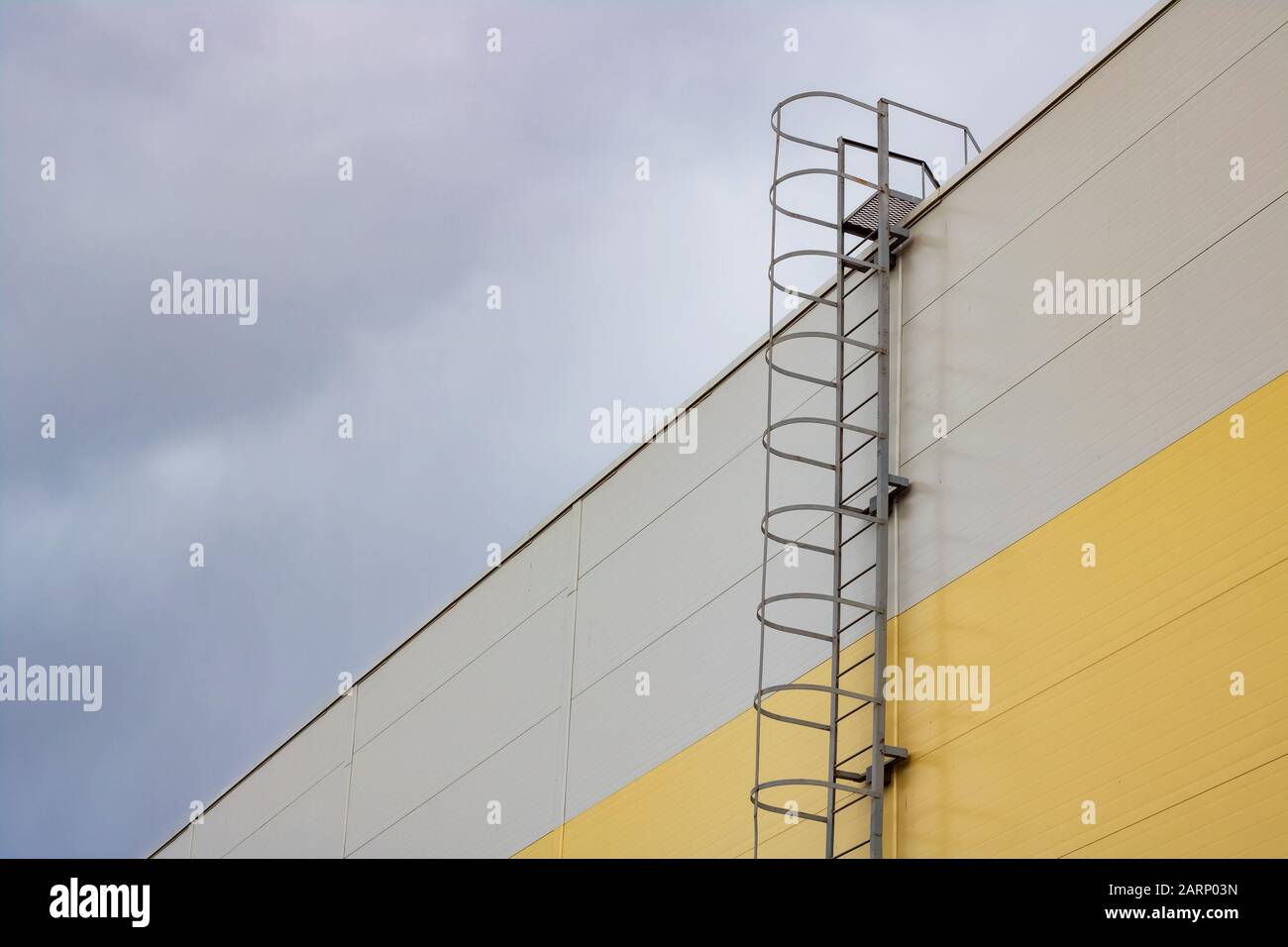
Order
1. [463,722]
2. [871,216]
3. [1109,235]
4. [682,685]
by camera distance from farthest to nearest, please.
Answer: [463,722] < [682,685] < [871,216] < [1109,235]

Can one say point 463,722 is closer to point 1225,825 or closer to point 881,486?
point 881,486

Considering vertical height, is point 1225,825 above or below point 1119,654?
below

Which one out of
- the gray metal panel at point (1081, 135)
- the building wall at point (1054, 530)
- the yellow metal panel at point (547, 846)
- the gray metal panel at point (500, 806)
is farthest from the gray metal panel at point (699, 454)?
the yellow metal panel at point (547, 846)

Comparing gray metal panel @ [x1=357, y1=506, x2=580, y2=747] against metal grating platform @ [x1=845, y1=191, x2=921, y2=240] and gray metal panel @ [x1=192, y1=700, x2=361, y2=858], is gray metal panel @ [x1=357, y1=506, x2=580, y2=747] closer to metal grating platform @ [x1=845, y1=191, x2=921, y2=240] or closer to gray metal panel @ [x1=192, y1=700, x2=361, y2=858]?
gray metal panel @ [x1=192, y1=700, x2=361, y2=858]

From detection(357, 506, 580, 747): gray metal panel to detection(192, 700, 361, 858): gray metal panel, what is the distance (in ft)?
2.50

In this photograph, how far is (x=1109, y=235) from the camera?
547 inches

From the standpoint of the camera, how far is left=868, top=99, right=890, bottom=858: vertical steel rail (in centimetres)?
1439

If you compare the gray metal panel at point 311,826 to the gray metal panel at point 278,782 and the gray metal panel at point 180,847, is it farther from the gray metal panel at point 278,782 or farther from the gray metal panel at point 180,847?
the gray metal panel at point 180,847

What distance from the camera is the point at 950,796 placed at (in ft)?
45.3

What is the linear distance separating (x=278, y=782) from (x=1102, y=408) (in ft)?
59.0

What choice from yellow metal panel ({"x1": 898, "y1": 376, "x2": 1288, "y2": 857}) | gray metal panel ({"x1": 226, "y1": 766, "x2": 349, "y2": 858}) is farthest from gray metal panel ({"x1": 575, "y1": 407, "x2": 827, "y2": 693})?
gray metal panel ({"x1": 226, "y1": 766, "x2": 349, "y2": 858})

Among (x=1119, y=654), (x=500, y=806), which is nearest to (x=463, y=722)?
(x=500, y=806)

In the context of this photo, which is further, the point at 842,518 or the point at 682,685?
the point at 682,685
